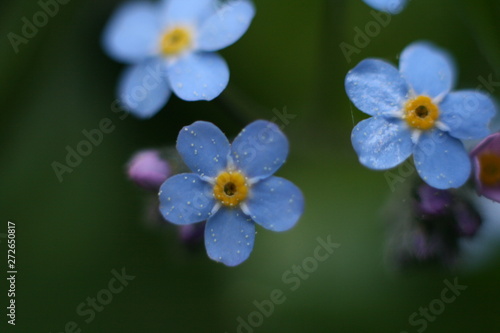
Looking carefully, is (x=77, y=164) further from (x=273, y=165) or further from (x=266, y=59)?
(x=273, y=165)

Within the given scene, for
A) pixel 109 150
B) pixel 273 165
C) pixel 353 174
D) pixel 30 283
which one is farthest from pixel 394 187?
pixel 30 283

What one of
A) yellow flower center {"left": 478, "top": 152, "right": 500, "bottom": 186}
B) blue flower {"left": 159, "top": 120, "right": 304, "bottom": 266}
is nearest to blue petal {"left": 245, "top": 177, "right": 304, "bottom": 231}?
blue flower {"left": 159, "top": 120, "right": 304, "bottom": 266}

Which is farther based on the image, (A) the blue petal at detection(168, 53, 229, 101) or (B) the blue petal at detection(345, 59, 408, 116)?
(A) the blue petal at detection(168, 53, 229, 101)

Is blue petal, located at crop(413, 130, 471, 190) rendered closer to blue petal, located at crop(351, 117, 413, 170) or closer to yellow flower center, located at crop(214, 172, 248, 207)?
blue petal, located at crop(351, 117, 413, 170)

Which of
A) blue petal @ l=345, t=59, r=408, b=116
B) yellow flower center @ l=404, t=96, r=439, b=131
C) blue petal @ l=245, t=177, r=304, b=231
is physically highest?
blue petal @ l=345, t=59, r=408, b=116

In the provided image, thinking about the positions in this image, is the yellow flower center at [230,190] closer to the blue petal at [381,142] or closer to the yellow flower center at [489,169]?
the blue petal at [381,142]

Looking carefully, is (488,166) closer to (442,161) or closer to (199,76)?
(442,161)

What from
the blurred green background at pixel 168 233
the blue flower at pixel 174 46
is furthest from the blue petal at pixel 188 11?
the blurred green background at pixel 168 233
